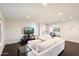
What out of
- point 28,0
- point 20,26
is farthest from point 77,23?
point 20,26

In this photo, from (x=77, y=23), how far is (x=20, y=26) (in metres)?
1.27

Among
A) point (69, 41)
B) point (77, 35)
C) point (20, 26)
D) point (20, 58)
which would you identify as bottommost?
point (20, 58)

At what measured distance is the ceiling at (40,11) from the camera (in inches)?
55.1

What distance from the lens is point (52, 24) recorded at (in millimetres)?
1699

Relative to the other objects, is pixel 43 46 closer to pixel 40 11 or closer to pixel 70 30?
pixel 70 30

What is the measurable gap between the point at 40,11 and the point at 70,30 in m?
0.82

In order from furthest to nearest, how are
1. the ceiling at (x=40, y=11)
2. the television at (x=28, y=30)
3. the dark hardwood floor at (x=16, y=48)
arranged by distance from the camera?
the television at (x=28, y=30) → the dark hardwood floor at (x=16, y=48) → the ceiling at (x=40, y=11)

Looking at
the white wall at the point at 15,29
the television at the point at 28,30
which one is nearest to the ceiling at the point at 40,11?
the white wall at the point at 15,29

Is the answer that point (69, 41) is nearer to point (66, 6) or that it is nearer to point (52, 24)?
point (52, 24)

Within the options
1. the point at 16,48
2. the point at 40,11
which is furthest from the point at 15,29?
the point at 40,11

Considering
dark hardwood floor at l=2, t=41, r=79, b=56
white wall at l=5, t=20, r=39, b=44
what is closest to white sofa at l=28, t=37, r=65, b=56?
dark hardwood floor at l=2, t=41, r=79, b=56

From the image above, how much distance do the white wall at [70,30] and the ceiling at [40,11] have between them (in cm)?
11

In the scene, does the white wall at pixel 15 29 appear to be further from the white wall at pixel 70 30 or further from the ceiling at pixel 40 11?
the white wall at pixel 70 30

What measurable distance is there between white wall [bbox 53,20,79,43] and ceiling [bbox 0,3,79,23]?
115mm
